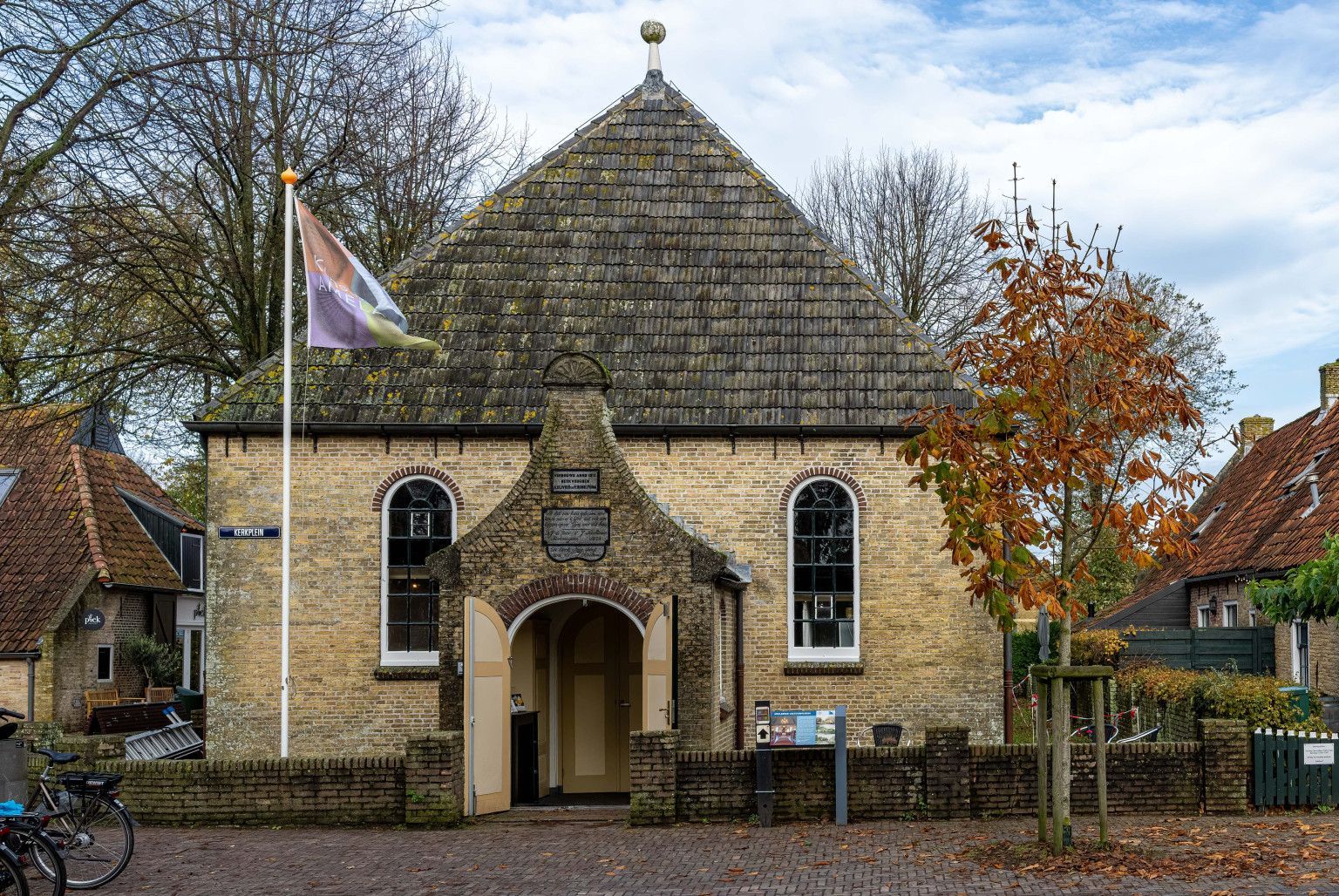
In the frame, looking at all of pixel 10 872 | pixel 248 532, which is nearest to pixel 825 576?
pixel 248 532

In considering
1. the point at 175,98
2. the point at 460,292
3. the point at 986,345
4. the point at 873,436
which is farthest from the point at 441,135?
the point at 986,345

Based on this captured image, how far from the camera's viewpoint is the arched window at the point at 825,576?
19391 millimetres

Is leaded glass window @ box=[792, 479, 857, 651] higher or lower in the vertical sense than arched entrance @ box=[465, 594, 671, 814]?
higher

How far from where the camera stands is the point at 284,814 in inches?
580

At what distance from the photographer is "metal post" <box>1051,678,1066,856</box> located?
11.8 metres

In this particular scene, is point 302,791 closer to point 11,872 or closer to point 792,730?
point 11,872

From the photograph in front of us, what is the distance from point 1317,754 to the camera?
47.9ft

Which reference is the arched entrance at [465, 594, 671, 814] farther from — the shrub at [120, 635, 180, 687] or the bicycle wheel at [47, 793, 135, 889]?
the shrub at [120, 635, 180, 687]

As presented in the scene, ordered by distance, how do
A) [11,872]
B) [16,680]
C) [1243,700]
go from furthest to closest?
1. [16,680]
2. [1243,700]
3. [11,872]

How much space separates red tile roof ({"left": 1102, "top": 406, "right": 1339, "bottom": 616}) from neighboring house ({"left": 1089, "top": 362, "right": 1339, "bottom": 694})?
3 centimetres

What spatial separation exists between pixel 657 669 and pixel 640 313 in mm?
6753

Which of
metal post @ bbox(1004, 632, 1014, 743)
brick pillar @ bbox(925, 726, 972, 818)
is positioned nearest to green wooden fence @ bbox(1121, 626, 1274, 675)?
metal post @ bbox(1004, 632, 1014, 743)

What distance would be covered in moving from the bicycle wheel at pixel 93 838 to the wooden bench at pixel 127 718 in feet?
37.9

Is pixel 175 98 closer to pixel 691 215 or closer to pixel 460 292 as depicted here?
pixel 460 292
